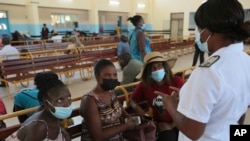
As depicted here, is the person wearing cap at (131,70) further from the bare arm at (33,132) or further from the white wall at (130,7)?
the white wall at (130,7)

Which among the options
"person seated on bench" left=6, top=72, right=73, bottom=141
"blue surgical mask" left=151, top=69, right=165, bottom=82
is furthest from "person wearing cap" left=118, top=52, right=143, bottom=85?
"person seated on bench" left=6, top=72, right=73, bottom=141

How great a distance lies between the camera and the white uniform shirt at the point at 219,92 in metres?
0.90

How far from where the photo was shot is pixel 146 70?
2.23 meters

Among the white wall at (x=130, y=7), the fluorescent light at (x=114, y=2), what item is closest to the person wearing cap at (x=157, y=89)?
the white wall at (x=130, y=7)

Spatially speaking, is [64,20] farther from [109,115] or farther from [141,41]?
[109,115]

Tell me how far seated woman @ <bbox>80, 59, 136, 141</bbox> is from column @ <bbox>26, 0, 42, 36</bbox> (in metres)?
12.9

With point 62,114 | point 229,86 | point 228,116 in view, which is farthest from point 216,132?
point 62,114

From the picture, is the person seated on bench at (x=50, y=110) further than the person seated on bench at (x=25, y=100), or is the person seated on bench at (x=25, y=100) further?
the person seated on bench at (x=25, y=100)

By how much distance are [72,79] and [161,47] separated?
177 inches

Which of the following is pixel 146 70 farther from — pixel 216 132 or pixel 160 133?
pixel 216 132

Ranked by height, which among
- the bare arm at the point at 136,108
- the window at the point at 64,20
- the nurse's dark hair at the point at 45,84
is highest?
the window at the point at 64,20

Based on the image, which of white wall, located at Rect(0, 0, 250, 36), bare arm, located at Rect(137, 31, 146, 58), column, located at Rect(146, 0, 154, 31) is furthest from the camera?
column, located at Rect(146, 0, 154, 31)

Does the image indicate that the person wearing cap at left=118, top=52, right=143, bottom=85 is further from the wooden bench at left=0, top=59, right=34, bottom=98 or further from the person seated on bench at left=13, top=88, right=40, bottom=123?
the wooden bench at left=0, top=59, right=34, bottom=98

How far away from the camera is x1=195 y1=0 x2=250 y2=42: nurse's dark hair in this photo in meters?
0.91
